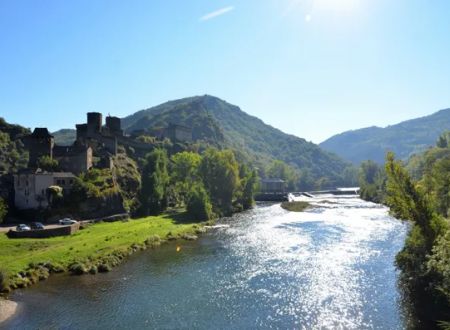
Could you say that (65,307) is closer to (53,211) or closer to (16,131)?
(53,211)

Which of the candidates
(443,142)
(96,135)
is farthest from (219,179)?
(443,142)

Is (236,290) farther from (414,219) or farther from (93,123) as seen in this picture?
(93,123)

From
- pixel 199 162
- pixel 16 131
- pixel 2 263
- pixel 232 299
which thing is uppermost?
pixel 16 131

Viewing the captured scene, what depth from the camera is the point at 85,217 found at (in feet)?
278

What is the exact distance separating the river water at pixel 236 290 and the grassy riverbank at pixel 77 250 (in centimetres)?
212

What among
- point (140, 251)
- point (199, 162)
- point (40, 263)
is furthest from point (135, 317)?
point (199, 162)

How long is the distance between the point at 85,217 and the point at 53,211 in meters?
6.38

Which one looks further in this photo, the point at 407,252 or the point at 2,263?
the point at 2,263

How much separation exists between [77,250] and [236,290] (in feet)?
88.8

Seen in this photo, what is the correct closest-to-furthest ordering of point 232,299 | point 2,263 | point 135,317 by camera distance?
point 135,317
point 232,299
point 2,263

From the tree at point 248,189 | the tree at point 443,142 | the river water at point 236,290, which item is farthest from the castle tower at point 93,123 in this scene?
the tree at point 443,142

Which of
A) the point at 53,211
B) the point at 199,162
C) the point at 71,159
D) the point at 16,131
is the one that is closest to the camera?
the point at 53,211

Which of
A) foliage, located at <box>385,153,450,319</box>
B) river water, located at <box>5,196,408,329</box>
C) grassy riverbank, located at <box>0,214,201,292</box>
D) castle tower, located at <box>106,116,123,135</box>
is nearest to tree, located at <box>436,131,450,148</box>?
river water, located at <box>5,196,408,329</box>

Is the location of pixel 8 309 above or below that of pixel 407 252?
below
